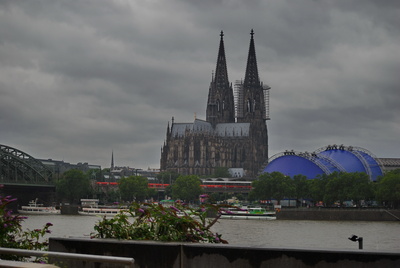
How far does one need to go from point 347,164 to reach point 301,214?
5079 centimetres

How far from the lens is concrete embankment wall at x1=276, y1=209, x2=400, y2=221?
88.8 metres

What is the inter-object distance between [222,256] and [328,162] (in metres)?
136

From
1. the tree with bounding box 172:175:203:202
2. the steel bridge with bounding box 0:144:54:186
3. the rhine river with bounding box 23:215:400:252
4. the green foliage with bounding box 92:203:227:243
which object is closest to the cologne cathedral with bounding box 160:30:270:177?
the tree with bounding box 172:175:203:202

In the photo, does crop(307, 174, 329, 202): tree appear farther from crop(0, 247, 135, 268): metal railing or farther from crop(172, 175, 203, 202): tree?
crop(0, 247, 135, 268): metal railing

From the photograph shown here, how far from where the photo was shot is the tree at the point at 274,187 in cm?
12306

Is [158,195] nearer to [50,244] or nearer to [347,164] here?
[347,164]

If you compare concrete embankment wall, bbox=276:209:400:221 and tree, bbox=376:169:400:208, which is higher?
tree, bbox=376:169:400:208

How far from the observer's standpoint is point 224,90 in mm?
197875

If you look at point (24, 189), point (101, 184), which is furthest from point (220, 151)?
point (24, 189)

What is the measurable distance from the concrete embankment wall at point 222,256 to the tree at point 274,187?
115357 millimetres

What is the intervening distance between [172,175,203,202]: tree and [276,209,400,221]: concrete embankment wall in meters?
55.1

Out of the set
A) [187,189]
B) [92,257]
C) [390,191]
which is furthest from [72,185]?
[92,257]

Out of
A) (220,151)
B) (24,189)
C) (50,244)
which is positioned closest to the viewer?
(50,244)

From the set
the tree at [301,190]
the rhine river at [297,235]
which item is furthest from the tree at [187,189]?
the rhine river at [297,235]
